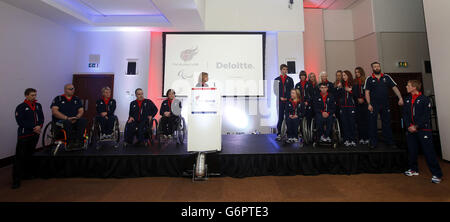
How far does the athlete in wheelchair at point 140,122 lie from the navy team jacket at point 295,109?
2.27 meters

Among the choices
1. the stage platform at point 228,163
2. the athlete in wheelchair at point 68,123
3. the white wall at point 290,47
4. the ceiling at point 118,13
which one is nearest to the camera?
the stage platform at point 228,163

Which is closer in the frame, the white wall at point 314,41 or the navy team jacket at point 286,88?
the navy team jacket at point 286,88

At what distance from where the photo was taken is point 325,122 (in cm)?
274

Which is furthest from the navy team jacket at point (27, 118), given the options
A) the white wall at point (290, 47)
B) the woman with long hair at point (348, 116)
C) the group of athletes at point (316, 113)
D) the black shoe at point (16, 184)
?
the white wall at point (290, 47)

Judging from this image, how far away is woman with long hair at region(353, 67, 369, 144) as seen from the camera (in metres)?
3.00

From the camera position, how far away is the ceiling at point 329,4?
16.4 feet

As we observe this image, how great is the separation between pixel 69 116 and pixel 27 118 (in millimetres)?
490

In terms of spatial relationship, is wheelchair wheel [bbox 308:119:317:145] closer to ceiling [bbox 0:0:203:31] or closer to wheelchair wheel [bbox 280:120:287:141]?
wheelchair wheel [bbox 280:120:287:141]

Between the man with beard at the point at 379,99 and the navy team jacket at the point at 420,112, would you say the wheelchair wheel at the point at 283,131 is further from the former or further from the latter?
the navy team jacket at the point at 420,112

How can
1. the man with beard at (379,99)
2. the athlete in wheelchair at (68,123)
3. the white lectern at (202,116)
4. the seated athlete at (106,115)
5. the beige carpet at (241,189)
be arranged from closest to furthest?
1. the beige carpet at (241,189)
2. the white lectern at (202,116)
3. the athlete in wheelchair at (68,123)
4. the man with beard at (379,99)
5. the seated athlete at (106,115)

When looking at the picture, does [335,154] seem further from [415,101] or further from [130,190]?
[130,190]

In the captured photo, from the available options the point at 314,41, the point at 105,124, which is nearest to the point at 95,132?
the point at 105,124

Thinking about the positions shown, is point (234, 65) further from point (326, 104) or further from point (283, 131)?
point (326, 104)

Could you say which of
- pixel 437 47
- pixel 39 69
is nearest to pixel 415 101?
pixel 437 47
